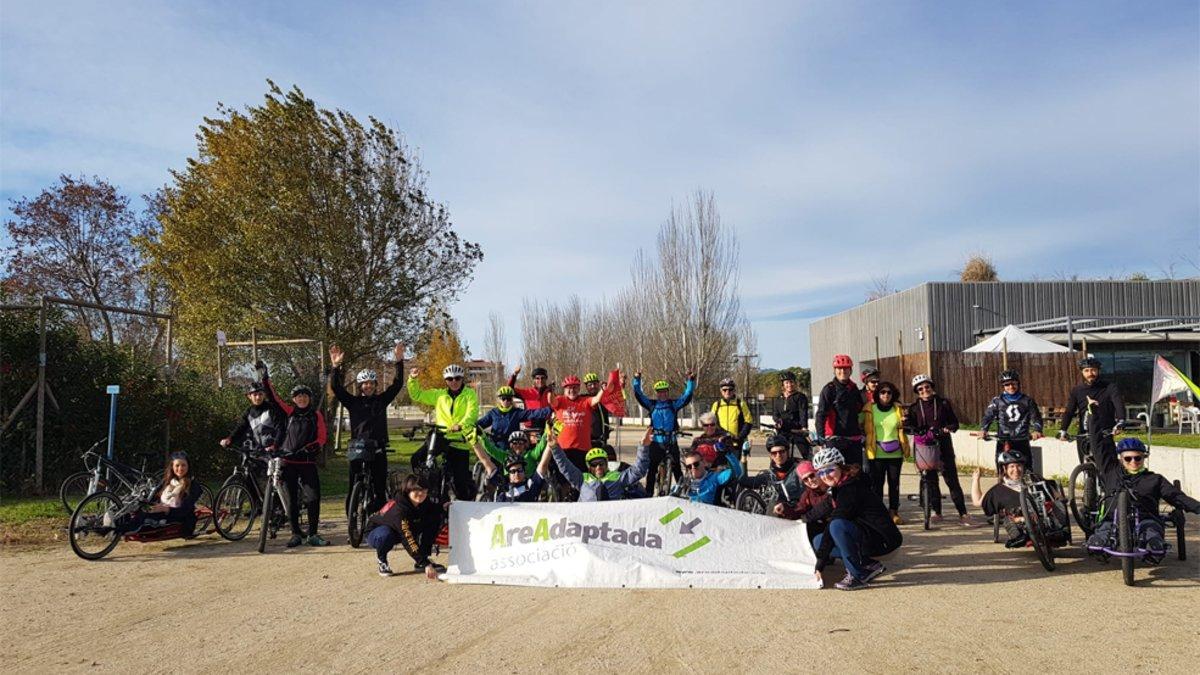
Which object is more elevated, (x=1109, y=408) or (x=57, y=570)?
(x=1109, y=408)

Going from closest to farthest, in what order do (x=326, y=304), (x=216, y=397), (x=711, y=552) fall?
1. (x=711, y=552)
2. (x=216, y=397)
3. (x=326, y=304)

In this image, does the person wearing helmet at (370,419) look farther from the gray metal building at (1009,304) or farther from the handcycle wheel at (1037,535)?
the gray metal building at (1009,304)

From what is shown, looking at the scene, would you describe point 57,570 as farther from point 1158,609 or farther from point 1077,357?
point 1077,357

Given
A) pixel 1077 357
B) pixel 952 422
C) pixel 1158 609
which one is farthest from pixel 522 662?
pixel 1077 357

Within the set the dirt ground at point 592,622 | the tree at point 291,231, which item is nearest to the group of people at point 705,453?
the dirt ground at point 592,622

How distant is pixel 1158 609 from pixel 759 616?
287 centimetres

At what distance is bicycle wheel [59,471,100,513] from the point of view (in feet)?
34.7

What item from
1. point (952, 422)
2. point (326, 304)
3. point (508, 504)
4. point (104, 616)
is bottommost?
point (104, 616)

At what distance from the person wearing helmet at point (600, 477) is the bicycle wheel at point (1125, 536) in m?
4.23

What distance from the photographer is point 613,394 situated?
1091cm

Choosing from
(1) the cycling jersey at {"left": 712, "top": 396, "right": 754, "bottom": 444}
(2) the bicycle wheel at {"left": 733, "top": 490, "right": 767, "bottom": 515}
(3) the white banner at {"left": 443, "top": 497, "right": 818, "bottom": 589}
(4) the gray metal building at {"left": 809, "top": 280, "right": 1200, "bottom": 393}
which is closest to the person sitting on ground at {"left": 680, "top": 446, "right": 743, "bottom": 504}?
(2) the bicycle wheel at {"left": 733, "top": 490, "right": 767, "bottom": 515}

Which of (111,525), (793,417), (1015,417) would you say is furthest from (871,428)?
(111,525)

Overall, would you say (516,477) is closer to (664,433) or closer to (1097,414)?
(664,433)

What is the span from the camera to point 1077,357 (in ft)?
71.8
